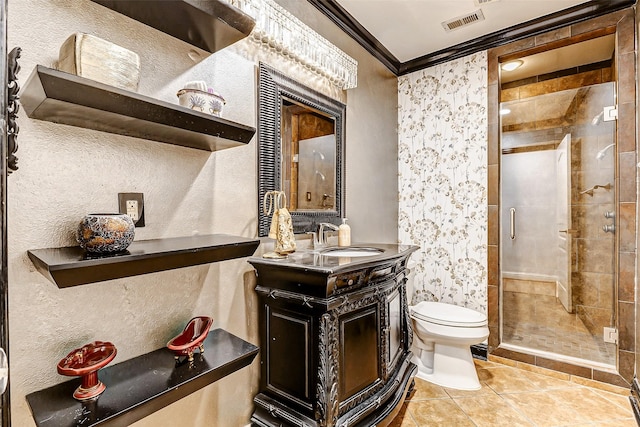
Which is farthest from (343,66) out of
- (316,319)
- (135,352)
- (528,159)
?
(528,159)

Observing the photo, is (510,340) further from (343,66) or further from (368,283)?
(343,66)

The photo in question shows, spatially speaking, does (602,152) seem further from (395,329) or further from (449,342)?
(395,329)

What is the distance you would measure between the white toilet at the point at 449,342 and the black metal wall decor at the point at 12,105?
2.31 m

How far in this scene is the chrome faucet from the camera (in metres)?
1.95

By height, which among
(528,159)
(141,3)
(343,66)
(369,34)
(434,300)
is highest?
(369,34)

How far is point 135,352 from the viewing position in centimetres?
114

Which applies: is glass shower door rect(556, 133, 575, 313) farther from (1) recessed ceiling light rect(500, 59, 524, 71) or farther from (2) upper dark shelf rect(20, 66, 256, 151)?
(2) upper dark shelf rect(20, 66, 256, 151)

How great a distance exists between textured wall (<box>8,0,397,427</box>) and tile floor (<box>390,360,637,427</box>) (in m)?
1.11

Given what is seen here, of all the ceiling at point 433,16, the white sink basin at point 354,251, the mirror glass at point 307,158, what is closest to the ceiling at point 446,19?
the ceiling at point 433,16

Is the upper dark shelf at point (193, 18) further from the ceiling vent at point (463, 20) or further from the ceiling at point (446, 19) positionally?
the ceiling vent at point (463, 20)

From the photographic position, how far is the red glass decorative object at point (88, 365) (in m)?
0.88

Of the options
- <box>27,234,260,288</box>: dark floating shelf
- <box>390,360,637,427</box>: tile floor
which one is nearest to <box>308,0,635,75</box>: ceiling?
<box>27,234,260,288</box>: dark floating shelf

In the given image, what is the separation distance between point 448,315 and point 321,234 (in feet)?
3.67

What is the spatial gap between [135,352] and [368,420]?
1.10 m
